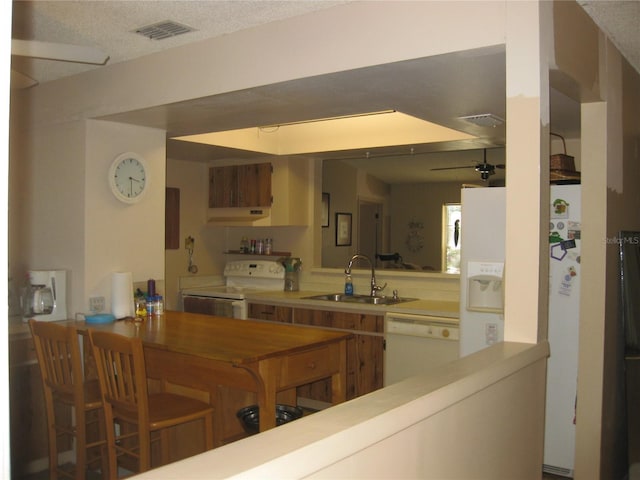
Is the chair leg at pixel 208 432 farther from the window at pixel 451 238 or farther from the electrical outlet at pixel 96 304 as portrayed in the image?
the window at pixel 451 238

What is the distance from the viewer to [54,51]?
2.87 m

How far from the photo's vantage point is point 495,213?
10.3 ft

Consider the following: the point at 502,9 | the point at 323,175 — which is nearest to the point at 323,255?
the point at 323,175

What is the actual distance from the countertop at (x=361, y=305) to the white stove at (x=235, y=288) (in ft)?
0.58

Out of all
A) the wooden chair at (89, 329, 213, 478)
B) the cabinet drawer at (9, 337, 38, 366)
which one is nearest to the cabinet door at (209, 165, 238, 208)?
the cabinet drawer at (9, 337, 38, 366)

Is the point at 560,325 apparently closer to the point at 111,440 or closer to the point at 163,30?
the point at 111,440

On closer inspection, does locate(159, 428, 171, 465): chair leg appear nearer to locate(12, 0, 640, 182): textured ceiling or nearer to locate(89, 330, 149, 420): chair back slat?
locate(89, 330, 149, 420): chair back slat

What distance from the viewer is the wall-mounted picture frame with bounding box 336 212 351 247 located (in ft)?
22.9

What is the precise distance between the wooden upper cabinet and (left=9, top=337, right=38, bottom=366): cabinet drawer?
8.97 feet

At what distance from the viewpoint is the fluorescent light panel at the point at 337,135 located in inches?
189

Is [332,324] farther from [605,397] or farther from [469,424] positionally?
[469,424]

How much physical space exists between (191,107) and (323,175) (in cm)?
303

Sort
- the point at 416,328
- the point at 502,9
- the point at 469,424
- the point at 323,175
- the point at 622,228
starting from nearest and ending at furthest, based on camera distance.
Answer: the point at 469,424, the point at 502,9, the point at 622,228, the point at 416,328, the point at 323,175

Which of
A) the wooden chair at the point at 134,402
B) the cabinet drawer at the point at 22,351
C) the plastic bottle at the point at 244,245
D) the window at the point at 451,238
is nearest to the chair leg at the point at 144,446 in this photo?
the wooden chair at the point at 134,402
